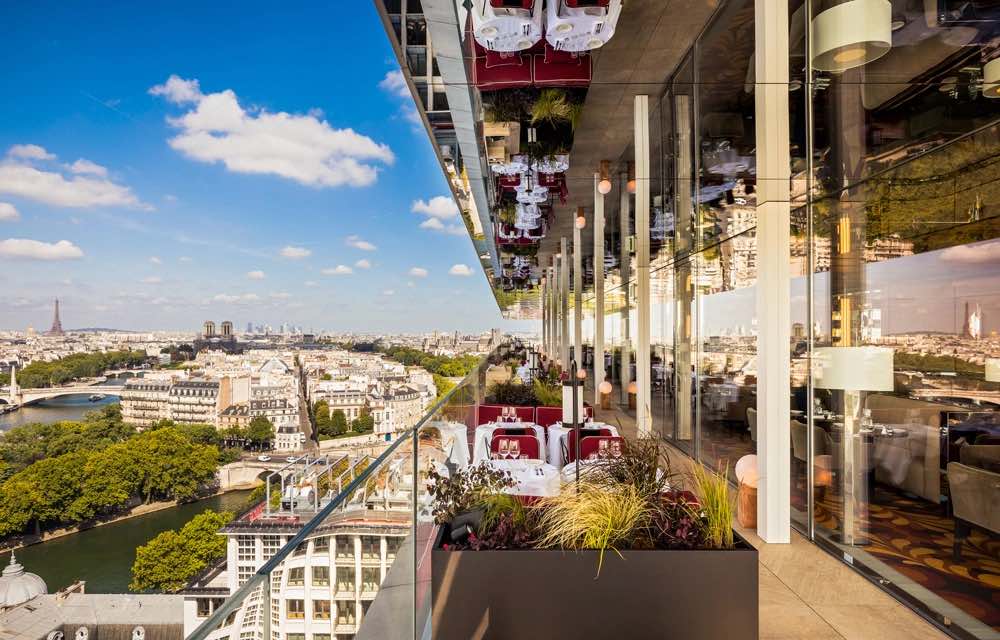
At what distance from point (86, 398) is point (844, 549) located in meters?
14.3

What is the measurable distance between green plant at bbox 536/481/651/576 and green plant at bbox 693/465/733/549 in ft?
0.84

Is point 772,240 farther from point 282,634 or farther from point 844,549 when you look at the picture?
point 282,634

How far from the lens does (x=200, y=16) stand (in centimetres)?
2216

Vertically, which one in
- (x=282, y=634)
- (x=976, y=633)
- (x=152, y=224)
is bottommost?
(x=976, y=633)

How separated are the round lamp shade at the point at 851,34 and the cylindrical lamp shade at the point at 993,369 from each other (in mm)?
1951

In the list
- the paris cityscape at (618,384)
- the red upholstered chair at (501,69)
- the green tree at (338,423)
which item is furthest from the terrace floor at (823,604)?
the green tree at (338,423)

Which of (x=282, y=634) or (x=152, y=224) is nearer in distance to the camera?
(x=282, y=634)

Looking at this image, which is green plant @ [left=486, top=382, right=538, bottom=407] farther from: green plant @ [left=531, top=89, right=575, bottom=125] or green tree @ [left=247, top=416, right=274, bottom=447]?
green tree @ [left=247, top=416, right=274, bottom=447]

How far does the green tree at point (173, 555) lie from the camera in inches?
492

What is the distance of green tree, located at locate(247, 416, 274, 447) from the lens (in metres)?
17.5

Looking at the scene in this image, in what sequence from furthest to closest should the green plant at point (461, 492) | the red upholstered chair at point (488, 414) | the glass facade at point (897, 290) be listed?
the red upholstered chair at point (488, 414) → the glass facade at point (897, 290) → the green plant at point (461, 492)

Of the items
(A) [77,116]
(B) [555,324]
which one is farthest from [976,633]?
(A) [77,116]

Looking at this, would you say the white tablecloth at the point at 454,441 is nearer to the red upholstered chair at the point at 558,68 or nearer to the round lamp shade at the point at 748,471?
the round lamp shade at the point at 748,471

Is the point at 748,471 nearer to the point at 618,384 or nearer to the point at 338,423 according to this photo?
the point at 618,384
